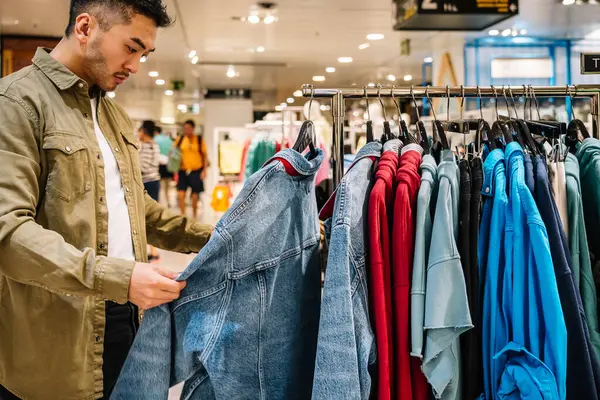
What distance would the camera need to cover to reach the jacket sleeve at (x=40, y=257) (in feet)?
4.10

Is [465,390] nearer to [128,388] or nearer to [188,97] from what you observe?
[128,388]

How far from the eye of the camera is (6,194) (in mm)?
1274

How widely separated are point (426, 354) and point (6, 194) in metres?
0.95

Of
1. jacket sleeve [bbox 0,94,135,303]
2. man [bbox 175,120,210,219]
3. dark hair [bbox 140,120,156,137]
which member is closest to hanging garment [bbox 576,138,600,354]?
jacket sleeve [bbox 0,94,135,303]

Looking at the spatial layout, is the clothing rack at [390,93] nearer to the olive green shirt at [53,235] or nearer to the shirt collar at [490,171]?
the shirt collar at [490,171]

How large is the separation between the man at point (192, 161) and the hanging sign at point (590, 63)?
845cm

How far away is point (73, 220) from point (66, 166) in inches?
5.1

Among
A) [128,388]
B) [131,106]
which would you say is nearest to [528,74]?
[128,388]

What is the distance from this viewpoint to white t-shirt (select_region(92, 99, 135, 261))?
1591mm

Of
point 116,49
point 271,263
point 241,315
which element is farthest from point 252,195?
point 116,49

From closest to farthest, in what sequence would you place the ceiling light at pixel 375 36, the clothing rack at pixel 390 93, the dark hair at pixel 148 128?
the clothing rack at pixel 390 93 < the dark hair at pixel 148 128 < the ceiling light at pixel 375 36

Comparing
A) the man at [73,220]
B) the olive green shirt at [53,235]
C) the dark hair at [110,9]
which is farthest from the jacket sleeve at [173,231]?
the dark hair at [110,9]

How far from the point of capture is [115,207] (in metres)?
1.61

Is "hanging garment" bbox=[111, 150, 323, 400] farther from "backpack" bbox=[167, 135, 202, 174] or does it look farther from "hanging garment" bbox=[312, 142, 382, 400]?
"backpack" bbox=[167, 135, 202, 174]
